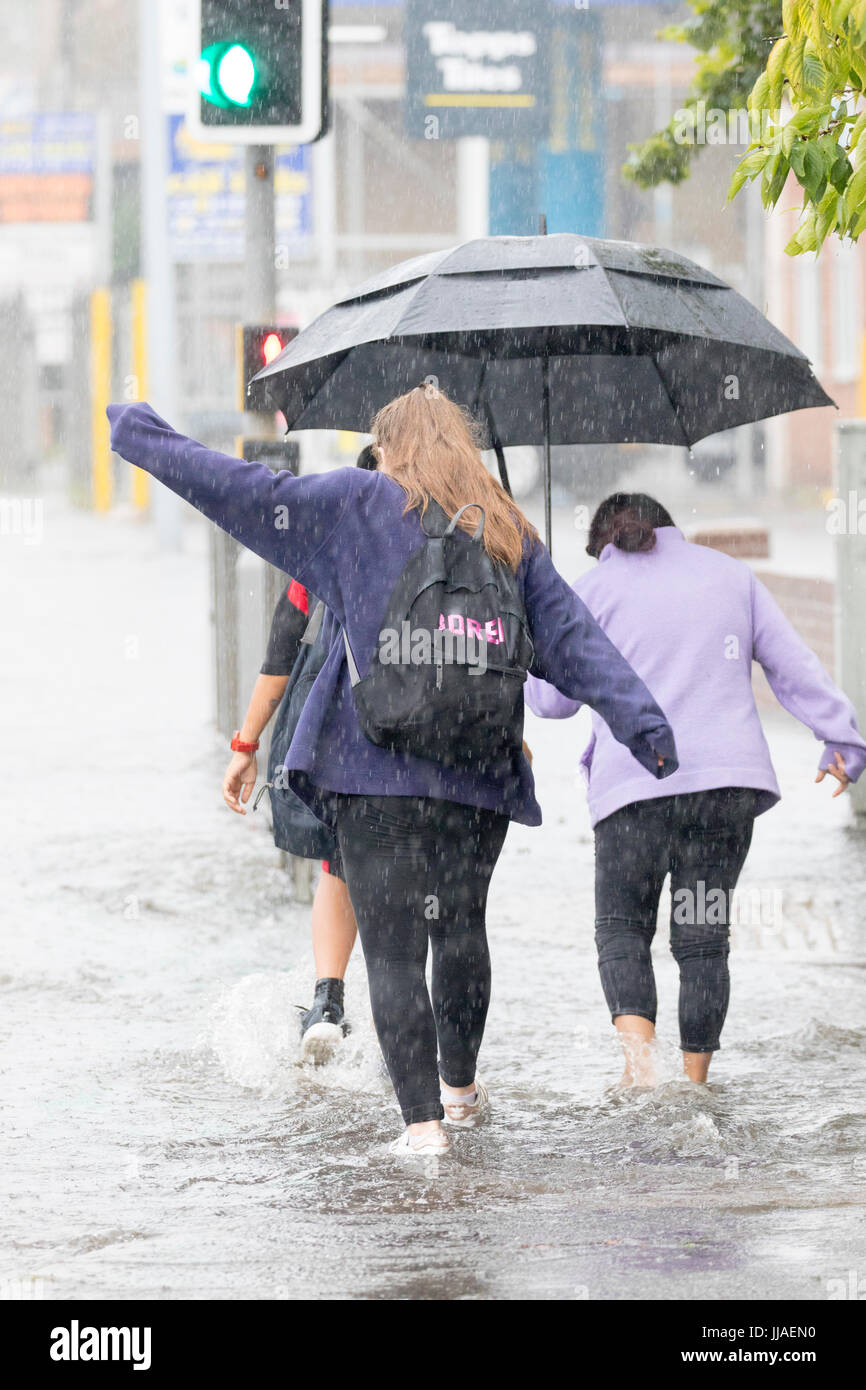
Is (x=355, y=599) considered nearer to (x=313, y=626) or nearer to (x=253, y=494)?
(x=253, y=494)

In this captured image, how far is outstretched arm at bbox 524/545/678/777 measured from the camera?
A: 452 centimetres

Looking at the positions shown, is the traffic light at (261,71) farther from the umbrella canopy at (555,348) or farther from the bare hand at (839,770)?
the bare hand at (839,770)

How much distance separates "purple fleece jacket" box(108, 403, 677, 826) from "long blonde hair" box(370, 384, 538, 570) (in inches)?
2.4

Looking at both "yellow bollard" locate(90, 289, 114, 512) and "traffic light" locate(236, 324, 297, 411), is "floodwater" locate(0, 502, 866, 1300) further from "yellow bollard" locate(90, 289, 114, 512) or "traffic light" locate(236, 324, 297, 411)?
"yellow bollard" locate(90, 289, 114, 512)

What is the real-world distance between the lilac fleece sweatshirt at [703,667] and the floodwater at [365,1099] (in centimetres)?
80

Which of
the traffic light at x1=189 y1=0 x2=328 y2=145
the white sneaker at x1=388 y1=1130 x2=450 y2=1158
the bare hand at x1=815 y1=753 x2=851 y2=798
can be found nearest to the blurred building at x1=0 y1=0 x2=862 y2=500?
the traffic light at x1=189 y1=0 x2=328 y2=145

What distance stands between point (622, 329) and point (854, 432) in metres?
3.61

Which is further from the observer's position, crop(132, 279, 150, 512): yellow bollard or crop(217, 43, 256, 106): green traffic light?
crop(132, 279, 150, 512): yellow bollard

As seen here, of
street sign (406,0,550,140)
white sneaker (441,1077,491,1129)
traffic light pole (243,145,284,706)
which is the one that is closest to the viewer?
white sneaker (441,1077,491,1129)

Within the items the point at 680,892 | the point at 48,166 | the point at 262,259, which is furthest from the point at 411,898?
the point at 48,166

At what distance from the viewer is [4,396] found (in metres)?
51.1

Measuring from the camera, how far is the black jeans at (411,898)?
4.52 meters
